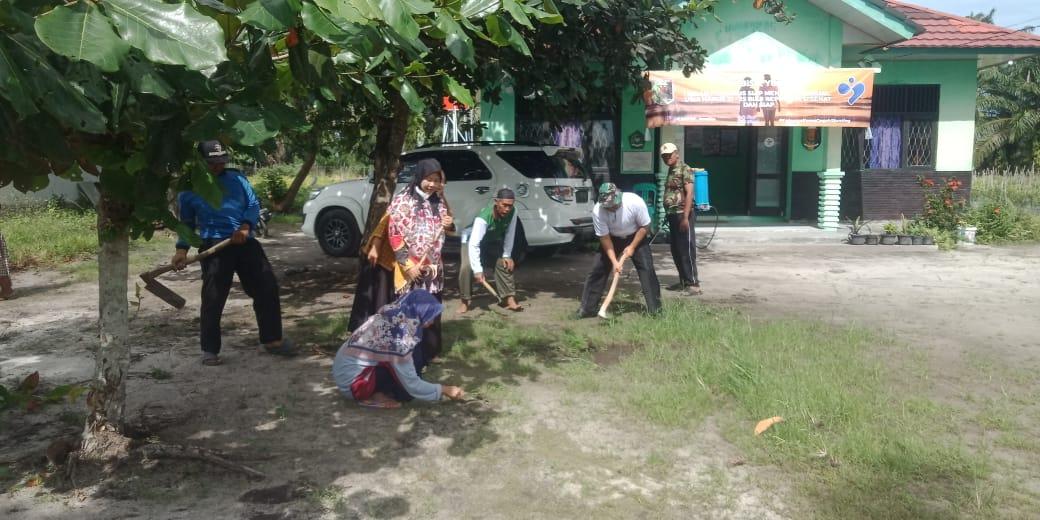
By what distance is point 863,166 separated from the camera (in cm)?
1416

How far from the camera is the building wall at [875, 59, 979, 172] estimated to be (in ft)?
45.5

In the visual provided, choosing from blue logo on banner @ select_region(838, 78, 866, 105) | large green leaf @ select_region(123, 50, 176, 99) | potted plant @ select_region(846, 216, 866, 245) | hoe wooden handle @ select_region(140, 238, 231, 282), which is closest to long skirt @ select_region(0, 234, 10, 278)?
hoe wooden handle @ select_region(140, 238, 231, 282)

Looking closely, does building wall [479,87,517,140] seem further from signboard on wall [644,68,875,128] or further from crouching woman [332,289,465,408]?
crouching woman [332,289,465,408]

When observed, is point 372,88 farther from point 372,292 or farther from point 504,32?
point 372,292

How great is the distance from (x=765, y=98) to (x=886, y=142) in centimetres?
368

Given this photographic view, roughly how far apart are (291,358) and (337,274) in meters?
3.87

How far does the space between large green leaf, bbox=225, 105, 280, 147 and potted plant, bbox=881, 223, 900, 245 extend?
38.6ft

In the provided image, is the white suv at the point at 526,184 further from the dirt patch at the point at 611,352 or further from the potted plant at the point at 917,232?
the potted plant at the point at 917,232

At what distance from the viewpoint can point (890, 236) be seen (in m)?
12.2

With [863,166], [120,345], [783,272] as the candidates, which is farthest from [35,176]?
[863,166]

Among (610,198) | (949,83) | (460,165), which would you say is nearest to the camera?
(610,198)

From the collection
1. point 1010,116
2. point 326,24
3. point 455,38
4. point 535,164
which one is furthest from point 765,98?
point 1010,116

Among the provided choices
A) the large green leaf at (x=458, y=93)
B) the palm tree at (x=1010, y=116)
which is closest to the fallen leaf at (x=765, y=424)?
the large green leaf at (x=458, y=93)

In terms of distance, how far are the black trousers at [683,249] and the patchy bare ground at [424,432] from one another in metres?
0.69
